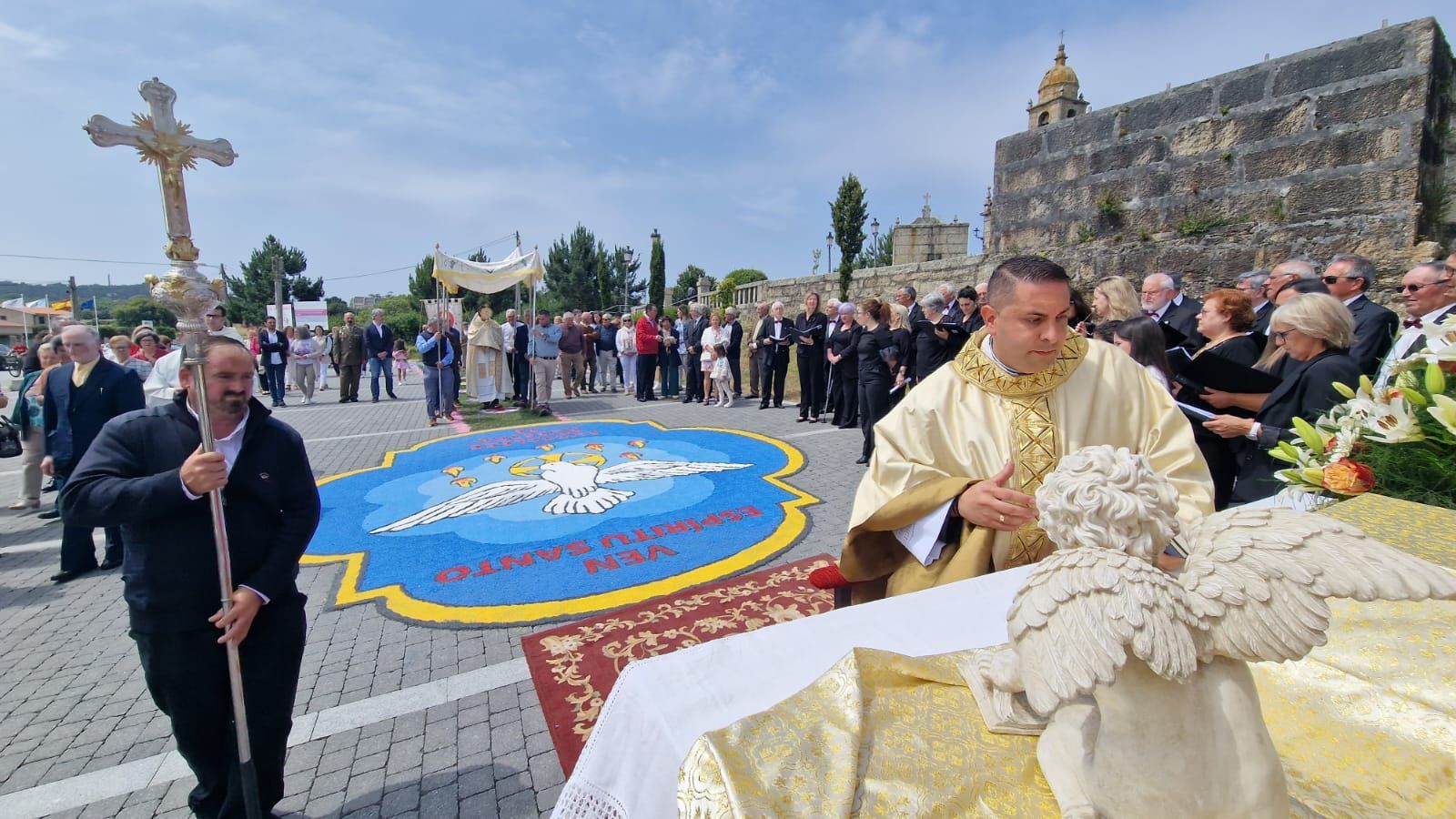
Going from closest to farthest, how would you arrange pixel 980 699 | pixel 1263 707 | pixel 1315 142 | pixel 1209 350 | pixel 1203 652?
pixel 1203 652
pixel 980 699
pixel 1263 707
pixel 1209 350
pixel 1315 142

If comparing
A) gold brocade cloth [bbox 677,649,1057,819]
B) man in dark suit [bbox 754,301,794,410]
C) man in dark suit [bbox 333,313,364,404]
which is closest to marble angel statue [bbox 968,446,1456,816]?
gold brocade cloth [bbox 677,649,1057,819]

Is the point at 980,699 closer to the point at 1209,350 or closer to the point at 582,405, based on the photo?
the point at 1209,350

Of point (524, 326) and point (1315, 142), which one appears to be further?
point (524, 326)

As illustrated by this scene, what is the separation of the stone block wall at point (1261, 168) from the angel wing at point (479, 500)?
24.5ft

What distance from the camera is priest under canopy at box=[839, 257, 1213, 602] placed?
2334 millimetres

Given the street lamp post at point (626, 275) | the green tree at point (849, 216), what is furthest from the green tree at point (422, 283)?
the green tree at point (849, 216)

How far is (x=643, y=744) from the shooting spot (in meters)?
1.46

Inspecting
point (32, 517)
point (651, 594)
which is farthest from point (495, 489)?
point (32, 517)

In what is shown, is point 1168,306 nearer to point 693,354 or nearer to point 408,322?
point 693,354

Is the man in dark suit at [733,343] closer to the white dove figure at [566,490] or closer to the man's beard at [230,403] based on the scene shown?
the white dove figure at [566,490]

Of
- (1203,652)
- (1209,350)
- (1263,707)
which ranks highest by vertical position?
(1209,350)

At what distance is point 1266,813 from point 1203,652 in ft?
0.95

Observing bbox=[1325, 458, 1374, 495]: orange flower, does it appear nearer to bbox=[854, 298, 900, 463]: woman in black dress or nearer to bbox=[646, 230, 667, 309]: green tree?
bbox=[854, 298, 900, 463]: woman in black dress

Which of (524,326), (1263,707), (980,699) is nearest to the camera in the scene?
(980,699)
